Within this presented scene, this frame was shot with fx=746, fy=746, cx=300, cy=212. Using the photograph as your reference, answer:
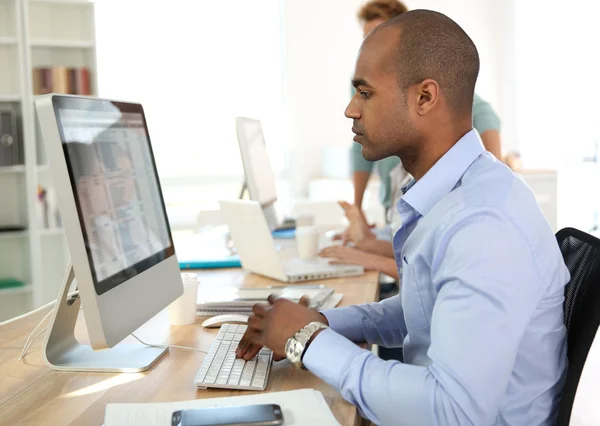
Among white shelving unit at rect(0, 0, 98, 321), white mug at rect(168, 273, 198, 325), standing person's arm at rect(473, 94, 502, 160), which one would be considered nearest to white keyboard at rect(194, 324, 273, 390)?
white mug at rect(168, 273, 198, 325)

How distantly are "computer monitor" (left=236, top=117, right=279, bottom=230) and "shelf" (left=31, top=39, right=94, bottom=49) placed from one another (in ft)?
8.10

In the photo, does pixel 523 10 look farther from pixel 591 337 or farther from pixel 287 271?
pixel 591 337

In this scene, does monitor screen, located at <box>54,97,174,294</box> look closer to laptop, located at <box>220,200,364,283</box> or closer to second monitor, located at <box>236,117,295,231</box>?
laptop, located at <box>220,200,364,283</box>

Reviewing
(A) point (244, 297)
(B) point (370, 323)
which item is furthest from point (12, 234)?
(B) point (370, 323)

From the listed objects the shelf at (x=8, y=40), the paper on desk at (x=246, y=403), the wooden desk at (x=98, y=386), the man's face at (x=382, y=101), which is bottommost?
the wooden desk at (x=98, y=386)

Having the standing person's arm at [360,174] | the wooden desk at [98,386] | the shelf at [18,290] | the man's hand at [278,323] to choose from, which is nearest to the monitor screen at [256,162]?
the standing person's arm at [360,174]

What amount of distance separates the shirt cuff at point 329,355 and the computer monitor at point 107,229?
1.14ft

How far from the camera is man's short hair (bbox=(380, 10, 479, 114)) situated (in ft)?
3.67

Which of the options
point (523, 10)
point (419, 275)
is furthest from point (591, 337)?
point (523, 10)

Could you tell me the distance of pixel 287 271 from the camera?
223cm

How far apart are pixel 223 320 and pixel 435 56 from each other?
0.79 metres

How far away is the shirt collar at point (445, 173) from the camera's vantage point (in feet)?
3.75

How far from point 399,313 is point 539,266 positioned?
19.5 inches

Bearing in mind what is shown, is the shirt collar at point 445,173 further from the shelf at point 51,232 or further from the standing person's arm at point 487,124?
the shelf at point 51,232
